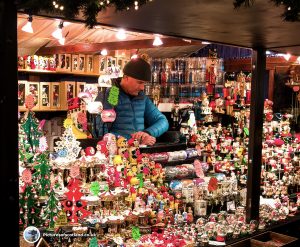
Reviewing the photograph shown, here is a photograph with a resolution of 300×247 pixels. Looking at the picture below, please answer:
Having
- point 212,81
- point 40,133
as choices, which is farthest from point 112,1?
point 212,81

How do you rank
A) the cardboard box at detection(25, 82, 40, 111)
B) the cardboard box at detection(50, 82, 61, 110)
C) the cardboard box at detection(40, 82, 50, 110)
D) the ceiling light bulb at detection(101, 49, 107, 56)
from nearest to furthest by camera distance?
the ceiling light bulb at detection(101, 49, 107, 56), the cardboard box at detection(25, 82, 40, 111), the cardboard box at detection(40, 82, 50, 110), the cardboard box at detection(50, 82, 61, 110)

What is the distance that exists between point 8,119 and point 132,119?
1980 millimetres

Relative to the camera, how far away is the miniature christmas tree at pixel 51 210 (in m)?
2.10

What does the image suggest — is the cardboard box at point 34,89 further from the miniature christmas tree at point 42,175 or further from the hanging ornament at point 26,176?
the hanging ornament at point 26,176

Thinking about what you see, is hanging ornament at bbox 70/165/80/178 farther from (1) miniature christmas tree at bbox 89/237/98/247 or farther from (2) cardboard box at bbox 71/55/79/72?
(2) cardboard box at bbox 71/55/79/72

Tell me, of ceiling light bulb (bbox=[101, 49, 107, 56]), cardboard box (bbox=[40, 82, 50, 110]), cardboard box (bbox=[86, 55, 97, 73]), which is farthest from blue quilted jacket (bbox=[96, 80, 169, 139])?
cardboard box (bbox=[86, 55, 97, 73])

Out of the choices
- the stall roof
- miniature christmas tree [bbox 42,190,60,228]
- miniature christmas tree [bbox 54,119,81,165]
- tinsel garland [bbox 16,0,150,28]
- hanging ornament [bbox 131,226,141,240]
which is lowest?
hanging ornament [bbox 131,226,141,240]

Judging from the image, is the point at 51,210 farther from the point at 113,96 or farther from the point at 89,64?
the point at 89,64

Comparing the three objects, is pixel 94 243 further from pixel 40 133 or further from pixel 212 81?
pixel 212 81

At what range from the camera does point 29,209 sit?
208 centimetres

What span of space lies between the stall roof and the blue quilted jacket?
0.91m

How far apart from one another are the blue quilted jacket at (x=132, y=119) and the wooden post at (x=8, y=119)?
5.74ft

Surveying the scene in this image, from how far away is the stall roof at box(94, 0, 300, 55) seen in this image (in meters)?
1.70

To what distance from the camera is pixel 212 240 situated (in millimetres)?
2648
